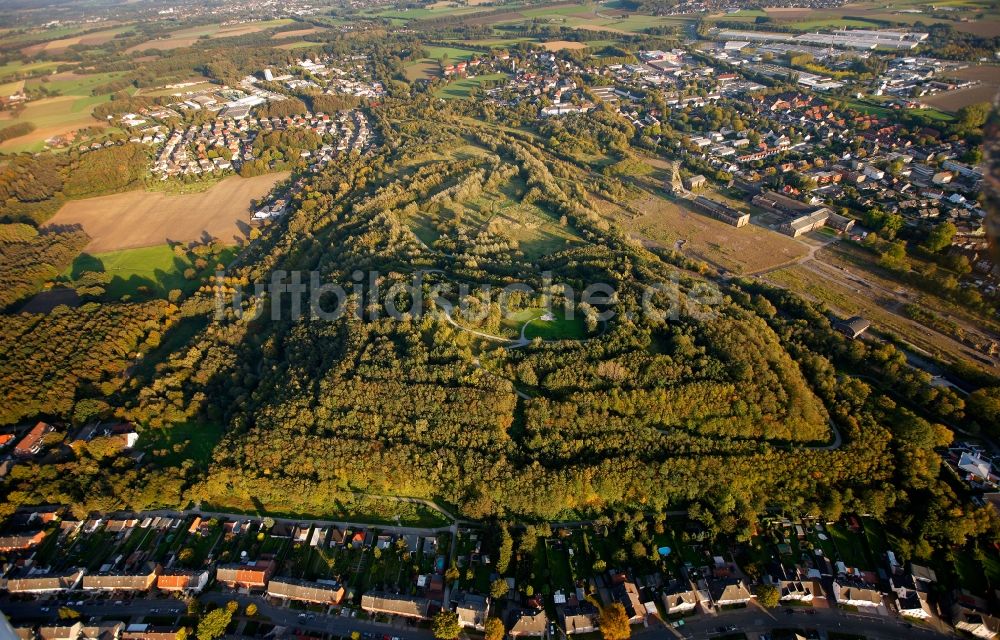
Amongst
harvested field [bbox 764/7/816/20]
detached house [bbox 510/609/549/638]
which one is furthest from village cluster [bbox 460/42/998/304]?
detached house [bbox 510/609/549/638]

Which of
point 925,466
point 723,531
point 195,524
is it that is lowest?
point 195,524

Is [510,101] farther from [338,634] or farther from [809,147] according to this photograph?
[338,634]

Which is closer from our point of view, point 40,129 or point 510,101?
point 40,129

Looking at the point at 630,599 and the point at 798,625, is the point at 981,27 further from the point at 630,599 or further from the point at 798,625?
the point at 630,599

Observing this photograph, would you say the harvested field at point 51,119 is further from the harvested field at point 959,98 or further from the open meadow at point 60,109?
the harvested field at point 959,98

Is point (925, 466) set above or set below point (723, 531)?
above

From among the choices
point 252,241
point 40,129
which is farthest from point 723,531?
point 40,129
